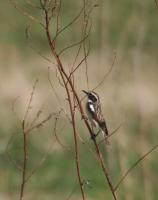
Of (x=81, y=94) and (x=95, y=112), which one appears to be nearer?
(x=95, y=112)

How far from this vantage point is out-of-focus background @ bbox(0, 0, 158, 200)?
1134cm

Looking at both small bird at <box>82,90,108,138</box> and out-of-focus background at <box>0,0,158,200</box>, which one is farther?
out-of-focus background at <box>0,0,158,200</box>

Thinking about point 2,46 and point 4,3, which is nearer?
point 2,46

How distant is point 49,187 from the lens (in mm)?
11750

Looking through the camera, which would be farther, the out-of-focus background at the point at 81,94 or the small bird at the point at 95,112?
the out-of-focus background at the point at 81,94

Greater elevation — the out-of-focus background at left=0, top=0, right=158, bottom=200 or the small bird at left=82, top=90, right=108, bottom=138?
the out-of-focus background at left=0, top=0, right=158, bottom=200

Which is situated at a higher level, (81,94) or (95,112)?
(81,94)

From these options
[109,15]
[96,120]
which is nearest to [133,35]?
[109,15]

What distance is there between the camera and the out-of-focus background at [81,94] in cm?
1134

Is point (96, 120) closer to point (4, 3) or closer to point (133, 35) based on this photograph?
point (133, 35)

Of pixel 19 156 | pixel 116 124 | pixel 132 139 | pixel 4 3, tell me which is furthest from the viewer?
pixel 4 3

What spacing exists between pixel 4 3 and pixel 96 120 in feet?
36.8

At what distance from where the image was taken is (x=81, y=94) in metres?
13.8

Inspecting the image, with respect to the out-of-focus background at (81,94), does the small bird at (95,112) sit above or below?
below
